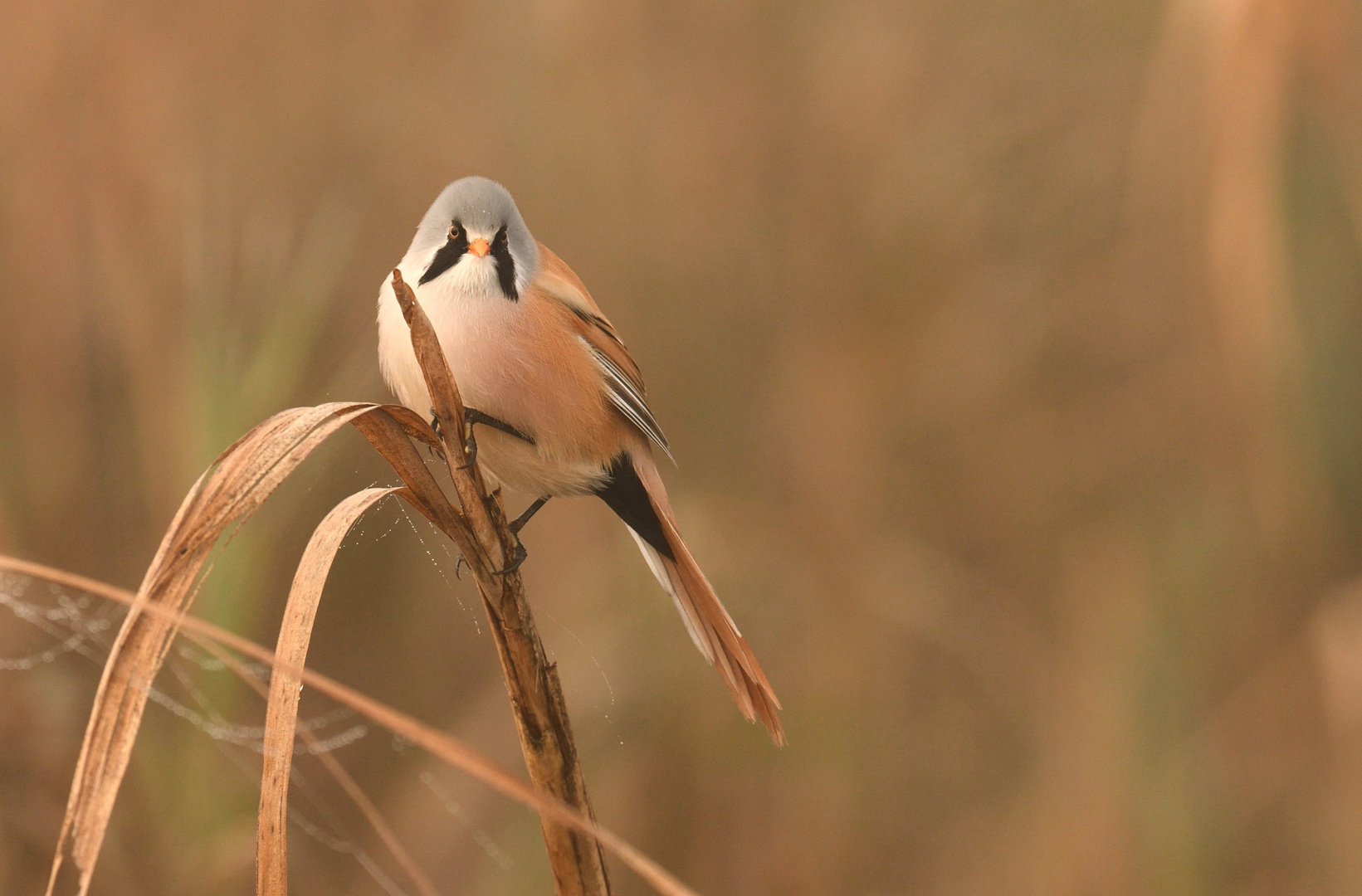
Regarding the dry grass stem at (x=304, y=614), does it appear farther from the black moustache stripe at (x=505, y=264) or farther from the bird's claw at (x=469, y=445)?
the black moustache stripe at (x=505, y=264)

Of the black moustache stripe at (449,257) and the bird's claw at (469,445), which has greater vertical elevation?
the black moustache stripe at (449,257)

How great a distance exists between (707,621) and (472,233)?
33.0 inches

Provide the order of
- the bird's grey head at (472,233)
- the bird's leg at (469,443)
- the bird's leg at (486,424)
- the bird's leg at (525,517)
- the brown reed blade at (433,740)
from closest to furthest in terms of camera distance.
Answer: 1. the brown reed blade at (433,740)
2. the bird's leg at (469,443)
3. the bird's leg at (486,424)
4. the bird's grey head at (472,233)
5. the bird's leg at (525,517)

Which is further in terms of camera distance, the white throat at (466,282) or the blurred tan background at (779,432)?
the blurred tan background at (779,432)

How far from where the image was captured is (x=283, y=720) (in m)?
1.14

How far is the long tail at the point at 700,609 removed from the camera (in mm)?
1968

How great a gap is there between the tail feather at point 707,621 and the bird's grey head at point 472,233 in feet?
1.69

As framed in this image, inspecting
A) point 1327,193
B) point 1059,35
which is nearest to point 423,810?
point 1327,193

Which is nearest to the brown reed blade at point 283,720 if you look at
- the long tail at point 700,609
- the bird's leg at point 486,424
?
the bird's leg at point 486,424

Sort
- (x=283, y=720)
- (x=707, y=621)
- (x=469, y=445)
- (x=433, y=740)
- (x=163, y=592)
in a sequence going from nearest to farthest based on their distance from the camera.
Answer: (x=433, y=740), (x=163, y=592), (x=283, y=720), (x=469, y=445), (x=707, y=621)

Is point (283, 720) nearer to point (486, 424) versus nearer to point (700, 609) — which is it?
point (486, 424)

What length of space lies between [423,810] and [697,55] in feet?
7.58

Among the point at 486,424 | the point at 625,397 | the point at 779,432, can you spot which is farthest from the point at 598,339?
the point at 779,432

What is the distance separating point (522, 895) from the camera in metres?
2.46
